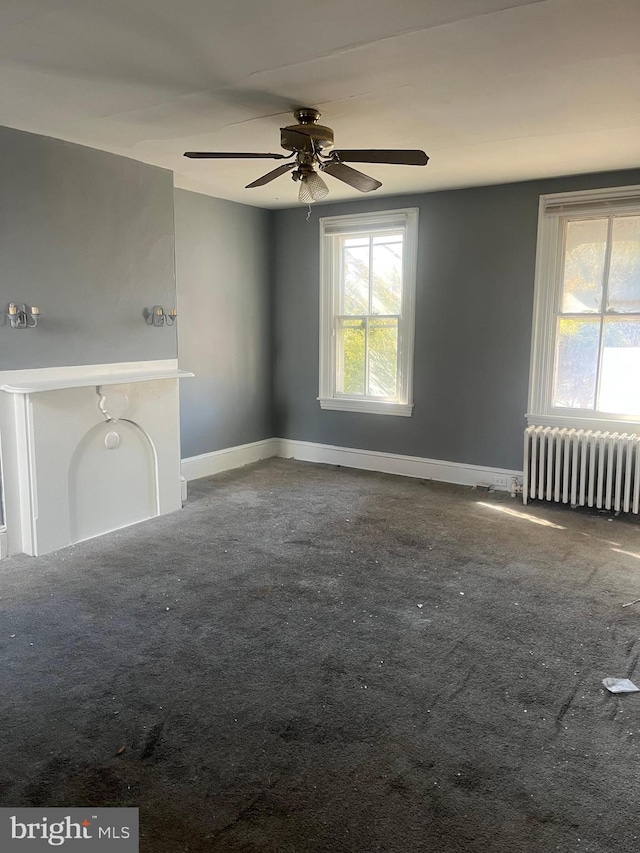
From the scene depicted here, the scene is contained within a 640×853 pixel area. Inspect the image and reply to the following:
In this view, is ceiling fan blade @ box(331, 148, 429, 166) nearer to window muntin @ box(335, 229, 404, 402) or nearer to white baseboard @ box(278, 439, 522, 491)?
window muntin @ box(335, 229, 404, 402)

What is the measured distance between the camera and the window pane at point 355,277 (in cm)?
580

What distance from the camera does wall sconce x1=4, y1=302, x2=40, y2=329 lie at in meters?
3.62

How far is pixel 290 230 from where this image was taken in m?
6.16

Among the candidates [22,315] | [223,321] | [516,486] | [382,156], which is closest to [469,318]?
[516,486]

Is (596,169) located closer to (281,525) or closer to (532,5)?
(532,5)

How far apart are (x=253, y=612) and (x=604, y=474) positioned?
3071 millimetres

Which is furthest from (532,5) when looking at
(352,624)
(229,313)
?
(229,313)

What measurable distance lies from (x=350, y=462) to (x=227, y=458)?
3.97ft

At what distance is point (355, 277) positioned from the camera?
5871mm

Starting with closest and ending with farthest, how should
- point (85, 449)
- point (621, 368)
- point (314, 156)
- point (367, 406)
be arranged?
point (314, 156)
point (85, 449)
point (621, 368)
point (367, 406)

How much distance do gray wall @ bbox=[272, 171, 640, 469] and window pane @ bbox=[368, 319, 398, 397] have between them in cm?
24

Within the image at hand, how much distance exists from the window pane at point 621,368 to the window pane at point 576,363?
8 cm

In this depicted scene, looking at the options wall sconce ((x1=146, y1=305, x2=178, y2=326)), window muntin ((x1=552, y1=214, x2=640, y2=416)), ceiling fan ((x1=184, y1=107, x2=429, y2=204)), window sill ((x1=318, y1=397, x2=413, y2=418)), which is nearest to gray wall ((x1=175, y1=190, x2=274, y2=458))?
wall sconce ((x1=146, y1=305, x2=178, y2=326))

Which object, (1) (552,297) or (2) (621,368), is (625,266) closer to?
(1) (552,297)
